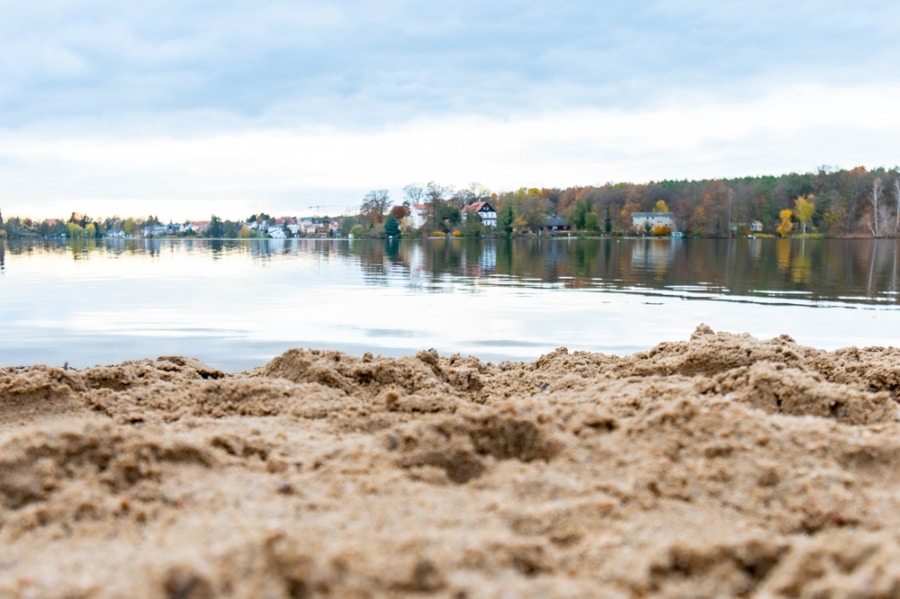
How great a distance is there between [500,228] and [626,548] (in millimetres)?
113697

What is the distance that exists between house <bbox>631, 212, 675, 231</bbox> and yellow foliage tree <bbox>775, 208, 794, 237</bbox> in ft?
62.8

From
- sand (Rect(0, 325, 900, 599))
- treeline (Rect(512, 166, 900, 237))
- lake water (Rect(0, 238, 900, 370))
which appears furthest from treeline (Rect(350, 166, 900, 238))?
sand (Rect(0, 325, 900, 599))

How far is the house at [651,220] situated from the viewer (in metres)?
124

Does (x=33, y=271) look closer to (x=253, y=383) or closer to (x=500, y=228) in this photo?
(x=253, y=383)

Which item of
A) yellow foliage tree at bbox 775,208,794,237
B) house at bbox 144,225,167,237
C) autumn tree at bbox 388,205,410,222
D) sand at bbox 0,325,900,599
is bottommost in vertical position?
sand at bbox 0,325,900,599

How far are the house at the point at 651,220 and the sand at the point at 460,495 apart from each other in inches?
4864

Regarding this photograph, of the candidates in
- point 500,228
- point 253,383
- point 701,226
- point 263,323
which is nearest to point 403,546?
point 253,383

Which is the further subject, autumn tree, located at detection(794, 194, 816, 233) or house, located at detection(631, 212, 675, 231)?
house, located at detection(631, 212, 675, 231)

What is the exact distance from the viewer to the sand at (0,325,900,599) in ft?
5.92

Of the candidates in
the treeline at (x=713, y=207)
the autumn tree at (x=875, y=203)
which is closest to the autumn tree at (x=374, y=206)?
the treeline at (x=713, y=207)

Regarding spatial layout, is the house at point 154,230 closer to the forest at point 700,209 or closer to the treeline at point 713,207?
the forest at point 700,209

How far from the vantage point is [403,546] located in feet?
6.32

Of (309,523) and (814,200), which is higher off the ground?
(814,200)

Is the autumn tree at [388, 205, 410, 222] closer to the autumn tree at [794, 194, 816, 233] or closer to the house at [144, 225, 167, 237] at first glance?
the house at [144, 225, 167, 237]
